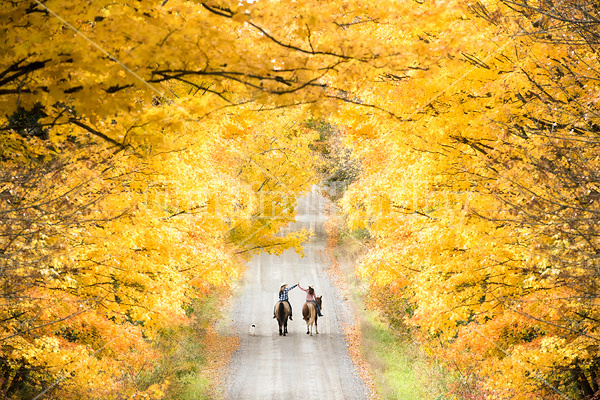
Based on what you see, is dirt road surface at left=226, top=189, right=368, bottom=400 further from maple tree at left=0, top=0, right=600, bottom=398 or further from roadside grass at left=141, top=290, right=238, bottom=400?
maple tree at left=0, top=0, right=600, bottom=398

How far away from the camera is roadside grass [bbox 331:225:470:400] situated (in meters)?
18.0

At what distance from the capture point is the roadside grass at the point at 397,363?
58.9 ft

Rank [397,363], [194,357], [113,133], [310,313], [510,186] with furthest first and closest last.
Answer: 1. [310,313]
2. [194,357]
3. [397,363]
4. [510,186]
5. [113,133]

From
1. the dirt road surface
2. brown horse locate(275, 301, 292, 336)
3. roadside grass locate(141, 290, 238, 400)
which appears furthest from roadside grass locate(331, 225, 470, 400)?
roadside grass locate(141, 290, 238, 400)

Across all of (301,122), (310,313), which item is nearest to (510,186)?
(301,122)

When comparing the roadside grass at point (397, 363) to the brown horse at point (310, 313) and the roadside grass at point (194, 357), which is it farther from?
the roadside grass at point (194, 357)

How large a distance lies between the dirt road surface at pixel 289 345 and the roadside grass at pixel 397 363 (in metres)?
0.79

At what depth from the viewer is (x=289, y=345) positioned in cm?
2408

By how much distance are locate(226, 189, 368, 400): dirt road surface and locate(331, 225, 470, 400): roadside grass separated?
79 centimetres

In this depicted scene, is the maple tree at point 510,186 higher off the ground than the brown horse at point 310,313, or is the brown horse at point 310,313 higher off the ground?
the maple tree at point 510,186

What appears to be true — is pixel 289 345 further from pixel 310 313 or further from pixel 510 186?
pixel 510 186

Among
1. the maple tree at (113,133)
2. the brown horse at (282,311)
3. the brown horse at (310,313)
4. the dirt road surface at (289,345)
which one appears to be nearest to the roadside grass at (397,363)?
the dirt road surface at (289,345)

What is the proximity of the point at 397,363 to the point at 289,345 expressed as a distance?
474 centimetres

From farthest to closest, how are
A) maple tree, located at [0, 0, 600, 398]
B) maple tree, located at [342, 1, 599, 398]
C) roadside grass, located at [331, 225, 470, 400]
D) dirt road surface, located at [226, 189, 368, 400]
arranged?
dirt road surface, located at [226, 189, 368, 400]
roadside grass, located at [331, 225, 470, 400]
maple tree, located at [342, 1, 599, 398]
maple tree, located at [0, 0, 600, 398]
